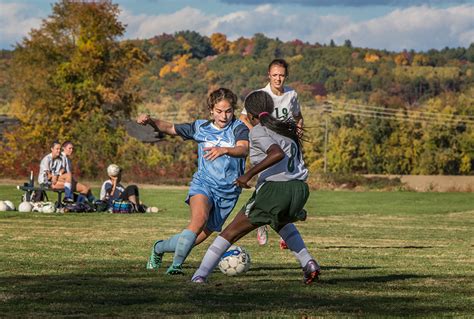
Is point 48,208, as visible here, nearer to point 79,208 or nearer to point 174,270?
point 79,208

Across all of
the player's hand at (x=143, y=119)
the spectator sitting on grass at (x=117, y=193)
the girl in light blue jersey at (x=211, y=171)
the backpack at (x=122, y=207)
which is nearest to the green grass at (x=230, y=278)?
the girl in light blue jersey at (x=211, y=171)

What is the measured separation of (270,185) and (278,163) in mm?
219

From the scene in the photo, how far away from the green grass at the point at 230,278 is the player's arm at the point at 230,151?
1.21m

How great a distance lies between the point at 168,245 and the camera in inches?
448

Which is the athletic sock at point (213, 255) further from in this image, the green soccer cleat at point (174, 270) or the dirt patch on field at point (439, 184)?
the dirt patch on field at point (439, 184)

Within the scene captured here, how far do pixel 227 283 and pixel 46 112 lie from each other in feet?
201

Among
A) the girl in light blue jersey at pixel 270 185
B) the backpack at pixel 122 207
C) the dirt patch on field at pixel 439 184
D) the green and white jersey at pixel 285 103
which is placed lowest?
the dirt patch on field at pixel 439 184

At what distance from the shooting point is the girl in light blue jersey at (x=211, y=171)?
11.0 m

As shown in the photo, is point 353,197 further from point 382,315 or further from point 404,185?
point 382,315

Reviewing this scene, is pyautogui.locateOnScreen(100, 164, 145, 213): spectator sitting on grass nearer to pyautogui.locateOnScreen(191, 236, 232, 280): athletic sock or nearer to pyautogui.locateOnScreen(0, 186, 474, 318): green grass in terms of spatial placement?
pyautogui.locateOnScreen(0, 186, 474, 318): green grass

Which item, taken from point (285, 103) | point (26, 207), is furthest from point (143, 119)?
point (26, 207)

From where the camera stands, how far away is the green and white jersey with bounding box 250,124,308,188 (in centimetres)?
1006

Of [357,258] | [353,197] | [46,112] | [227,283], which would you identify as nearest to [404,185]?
[353,197]

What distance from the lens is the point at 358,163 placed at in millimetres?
89000
